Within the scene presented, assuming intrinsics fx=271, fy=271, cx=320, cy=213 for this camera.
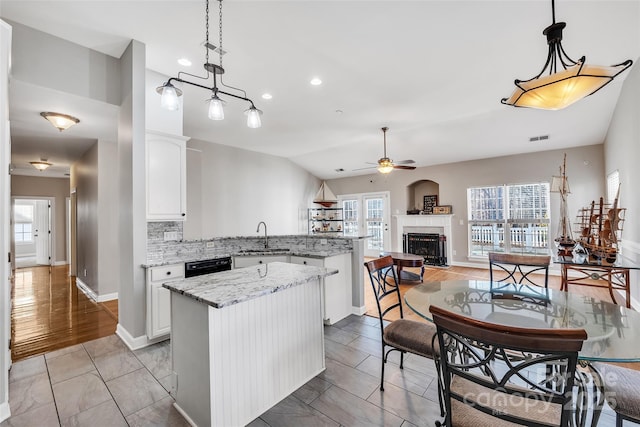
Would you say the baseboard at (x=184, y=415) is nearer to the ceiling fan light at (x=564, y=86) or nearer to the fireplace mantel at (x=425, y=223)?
the ceiling fan light at (x=564, y=86)

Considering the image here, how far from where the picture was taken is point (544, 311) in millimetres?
1772

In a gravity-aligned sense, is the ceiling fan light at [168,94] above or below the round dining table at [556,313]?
above

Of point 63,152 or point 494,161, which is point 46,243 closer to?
point 63,152

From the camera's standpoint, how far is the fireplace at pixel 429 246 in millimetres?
7402

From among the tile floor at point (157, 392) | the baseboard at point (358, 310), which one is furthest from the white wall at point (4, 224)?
the baseboard at point (358, 310)

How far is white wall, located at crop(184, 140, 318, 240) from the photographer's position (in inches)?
229

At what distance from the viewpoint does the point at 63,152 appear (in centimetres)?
531

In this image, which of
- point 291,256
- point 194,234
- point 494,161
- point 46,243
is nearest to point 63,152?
point 194,234

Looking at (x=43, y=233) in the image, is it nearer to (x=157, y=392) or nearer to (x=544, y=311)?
(x=157, y=392)

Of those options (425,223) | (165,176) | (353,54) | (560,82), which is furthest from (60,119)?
(425,223)

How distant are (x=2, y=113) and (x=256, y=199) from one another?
5291 mm

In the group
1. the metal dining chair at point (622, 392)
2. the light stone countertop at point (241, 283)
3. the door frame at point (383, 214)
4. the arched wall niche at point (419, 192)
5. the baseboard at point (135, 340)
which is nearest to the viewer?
the metal dining chair at point (622, 392)

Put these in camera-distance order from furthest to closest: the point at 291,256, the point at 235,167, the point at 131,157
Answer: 1. the point at 235,167
2. the point at 291,256
3. the point at 131,157

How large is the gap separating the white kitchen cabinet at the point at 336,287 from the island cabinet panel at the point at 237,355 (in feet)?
3.82
